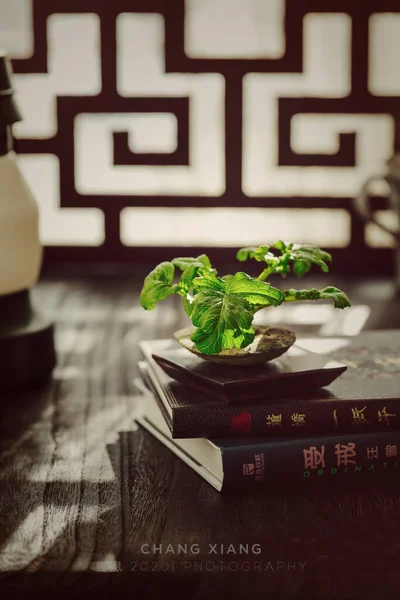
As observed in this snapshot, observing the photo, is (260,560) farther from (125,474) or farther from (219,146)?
(219,146)

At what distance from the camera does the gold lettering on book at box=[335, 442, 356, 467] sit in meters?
0.68

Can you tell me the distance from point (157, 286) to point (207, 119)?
0.98m

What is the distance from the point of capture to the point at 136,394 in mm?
915

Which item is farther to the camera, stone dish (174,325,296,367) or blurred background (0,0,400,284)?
blurred background (0,0,400,284)

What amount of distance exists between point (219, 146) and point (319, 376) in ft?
3.29

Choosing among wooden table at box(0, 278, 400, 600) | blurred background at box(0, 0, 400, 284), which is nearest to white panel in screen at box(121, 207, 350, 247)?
blurred background at box(0, 0, 400, 284)

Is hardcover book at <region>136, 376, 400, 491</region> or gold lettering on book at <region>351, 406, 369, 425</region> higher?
gold lettering on book at <region>351, 406, 369, 425</region>

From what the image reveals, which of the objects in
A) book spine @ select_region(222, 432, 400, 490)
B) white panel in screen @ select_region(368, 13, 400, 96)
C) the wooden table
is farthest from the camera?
white panel in screen @ select_region(368, 13, 400, 96)

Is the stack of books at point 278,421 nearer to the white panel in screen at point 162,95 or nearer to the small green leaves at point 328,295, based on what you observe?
the small green leaves at point 328,295

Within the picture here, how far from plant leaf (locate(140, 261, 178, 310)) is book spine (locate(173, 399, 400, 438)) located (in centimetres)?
10

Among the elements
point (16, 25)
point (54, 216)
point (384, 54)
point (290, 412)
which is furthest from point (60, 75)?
point (290, 412)

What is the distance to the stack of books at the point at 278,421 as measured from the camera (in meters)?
0.67

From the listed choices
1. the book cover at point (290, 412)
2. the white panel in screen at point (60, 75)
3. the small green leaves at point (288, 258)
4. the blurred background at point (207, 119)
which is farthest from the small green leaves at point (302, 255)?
the white panel in screen at point (60, 75)

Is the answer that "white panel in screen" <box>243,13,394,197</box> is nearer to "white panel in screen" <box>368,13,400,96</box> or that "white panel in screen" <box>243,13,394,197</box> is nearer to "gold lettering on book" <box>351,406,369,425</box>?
"white panel in screen" <box>368,13,400,96</box>
